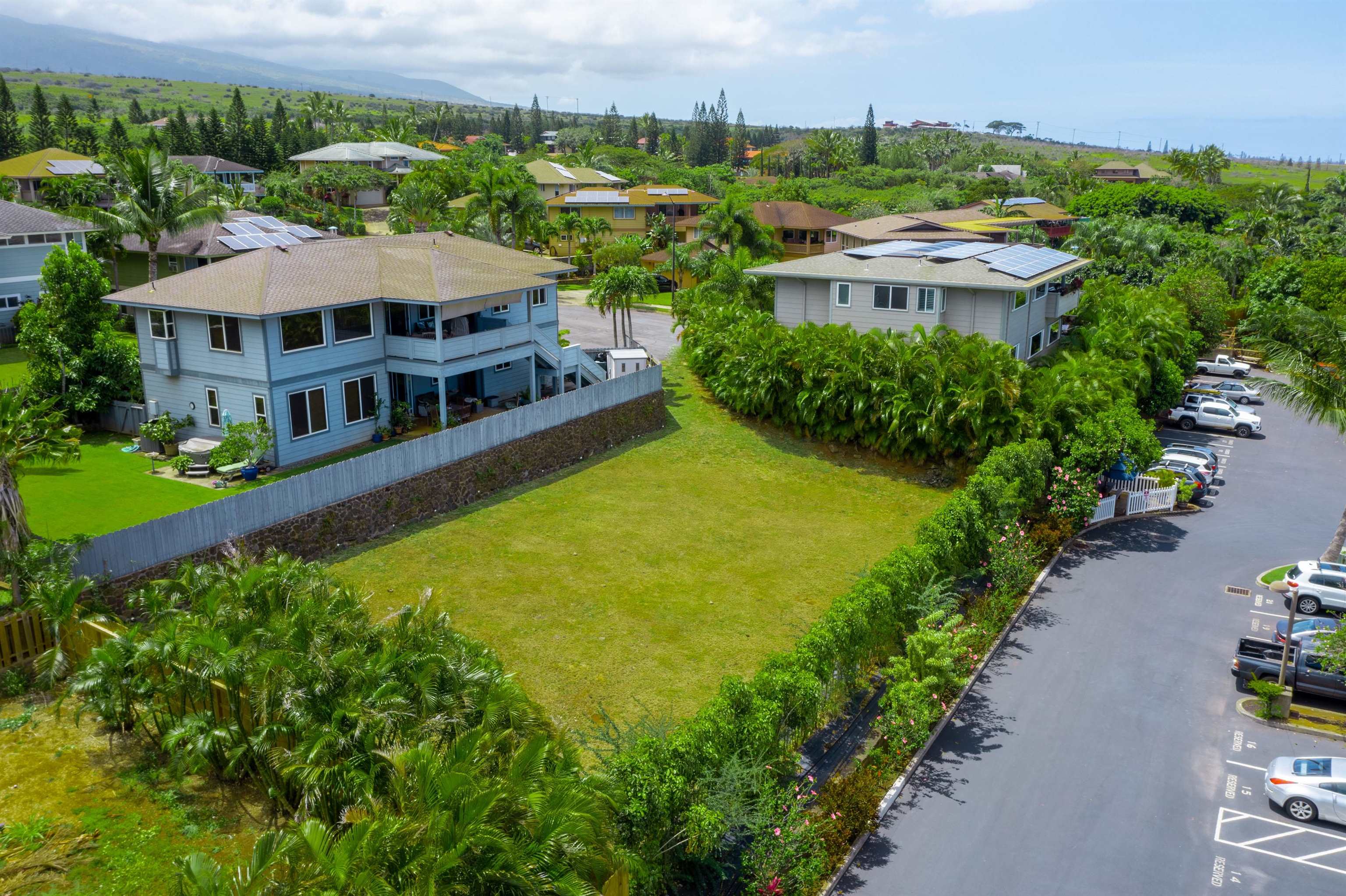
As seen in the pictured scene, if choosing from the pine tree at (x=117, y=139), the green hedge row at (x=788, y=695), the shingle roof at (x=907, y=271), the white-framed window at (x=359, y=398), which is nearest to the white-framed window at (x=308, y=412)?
the white-framed window at (x=359, y=398)

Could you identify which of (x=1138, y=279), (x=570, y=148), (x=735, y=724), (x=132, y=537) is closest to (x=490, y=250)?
(x=132, y=537)

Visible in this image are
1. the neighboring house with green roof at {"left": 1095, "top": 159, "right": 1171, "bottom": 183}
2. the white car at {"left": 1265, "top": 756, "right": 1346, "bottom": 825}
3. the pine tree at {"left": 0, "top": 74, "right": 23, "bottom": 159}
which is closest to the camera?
the white car at {"left": 1265, "top": 756, "right": 1346, "bottom": 825}

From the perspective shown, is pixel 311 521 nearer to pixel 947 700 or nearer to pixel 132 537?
pixel 132 537

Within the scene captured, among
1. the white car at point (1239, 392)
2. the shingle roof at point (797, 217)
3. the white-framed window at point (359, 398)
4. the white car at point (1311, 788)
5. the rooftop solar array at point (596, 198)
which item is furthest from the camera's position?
the rooftop solar array at point (596, 198)

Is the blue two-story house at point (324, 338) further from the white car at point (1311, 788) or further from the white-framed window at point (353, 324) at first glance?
the white car at point (1311, 788)

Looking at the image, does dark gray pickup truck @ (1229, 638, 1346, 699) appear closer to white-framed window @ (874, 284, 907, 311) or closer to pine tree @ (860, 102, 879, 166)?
white-framed window @ (874, 284, 907, 311)

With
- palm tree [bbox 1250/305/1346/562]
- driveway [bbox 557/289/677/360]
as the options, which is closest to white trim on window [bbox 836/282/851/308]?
driveway [bbox 557/289/677/360]
